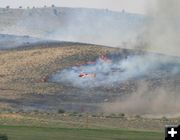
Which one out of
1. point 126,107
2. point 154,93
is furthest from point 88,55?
A: point 126,107

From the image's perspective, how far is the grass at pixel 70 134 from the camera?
7350cm

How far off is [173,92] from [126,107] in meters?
15.6

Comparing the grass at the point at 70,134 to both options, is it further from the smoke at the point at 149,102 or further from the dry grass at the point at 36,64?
the dry grass at the point at 36,64

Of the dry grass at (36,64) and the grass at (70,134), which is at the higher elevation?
the dry grass at (36,64)

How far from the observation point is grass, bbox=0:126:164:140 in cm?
7350

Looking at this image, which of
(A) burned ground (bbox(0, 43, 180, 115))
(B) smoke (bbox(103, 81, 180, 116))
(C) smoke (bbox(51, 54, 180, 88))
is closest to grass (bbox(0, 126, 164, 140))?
(B) smoke (bbox(103, 81, 180, 116))

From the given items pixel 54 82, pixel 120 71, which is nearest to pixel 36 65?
pixel 54 82

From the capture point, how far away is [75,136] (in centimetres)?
7569

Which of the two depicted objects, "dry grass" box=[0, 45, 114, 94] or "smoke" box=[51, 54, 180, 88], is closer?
"dry grass" box=[0, 45, 114, 94]

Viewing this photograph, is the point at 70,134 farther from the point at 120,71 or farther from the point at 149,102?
the point at 120,71

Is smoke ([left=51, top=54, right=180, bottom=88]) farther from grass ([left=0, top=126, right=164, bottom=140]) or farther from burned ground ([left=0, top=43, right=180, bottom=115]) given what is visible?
grass ([left=0, top=126, right=164, bottom=140])

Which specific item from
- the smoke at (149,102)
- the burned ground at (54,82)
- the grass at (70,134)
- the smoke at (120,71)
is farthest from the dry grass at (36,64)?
the grass at (70,134)

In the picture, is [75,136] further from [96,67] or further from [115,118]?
[96,67]

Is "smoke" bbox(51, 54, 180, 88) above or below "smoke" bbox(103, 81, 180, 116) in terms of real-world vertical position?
above
